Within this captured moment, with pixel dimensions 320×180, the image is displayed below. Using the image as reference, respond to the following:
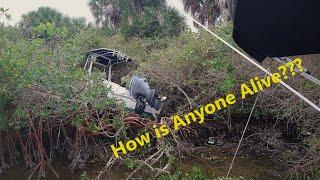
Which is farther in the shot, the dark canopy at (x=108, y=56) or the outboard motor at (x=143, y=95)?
the dark canopy at (x=108, y=56)

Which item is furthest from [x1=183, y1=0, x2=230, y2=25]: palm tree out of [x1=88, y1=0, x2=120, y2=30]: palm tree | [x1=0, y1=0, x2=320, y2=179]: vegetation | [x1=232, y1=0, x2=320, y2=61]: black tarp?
[x1=232, y1=0, x2=320, y2=61]: black tarp

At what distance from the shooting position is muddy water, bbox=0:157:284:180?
20.2ft

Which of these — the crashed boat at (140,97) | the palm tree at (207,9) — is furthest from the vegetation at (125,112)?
the palm tree at (207,9)

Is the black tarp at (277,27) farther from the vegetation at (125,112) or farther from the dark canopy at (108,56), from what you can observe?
the dark canopy at (108,56)

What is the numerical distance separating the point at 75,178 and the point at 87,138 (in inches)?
30.6

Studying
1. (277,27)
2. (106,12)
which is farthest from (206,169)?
(106,12)

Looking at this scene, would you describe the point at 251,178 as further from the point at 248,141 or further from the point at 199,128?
the point at 199,128

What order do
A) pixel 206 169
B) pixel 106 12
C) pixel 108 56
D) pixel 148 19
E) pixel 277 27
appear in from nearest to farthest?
1. pixel 277 27
2. pixel 206 169
3. pixel 108 56
4. pixel 148 19
5. pixel 106 12

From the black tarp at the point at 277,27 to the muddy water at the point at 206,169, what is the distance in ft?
11.8

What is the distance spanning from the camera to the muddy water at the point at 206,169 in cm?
614

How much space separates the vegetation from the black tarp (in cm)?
304

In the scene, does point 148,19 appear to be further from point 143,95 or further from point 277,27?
point 277,27

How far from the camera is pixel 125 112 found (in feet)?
22.6

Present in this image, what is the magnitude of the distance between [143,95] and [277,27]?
203 inches
